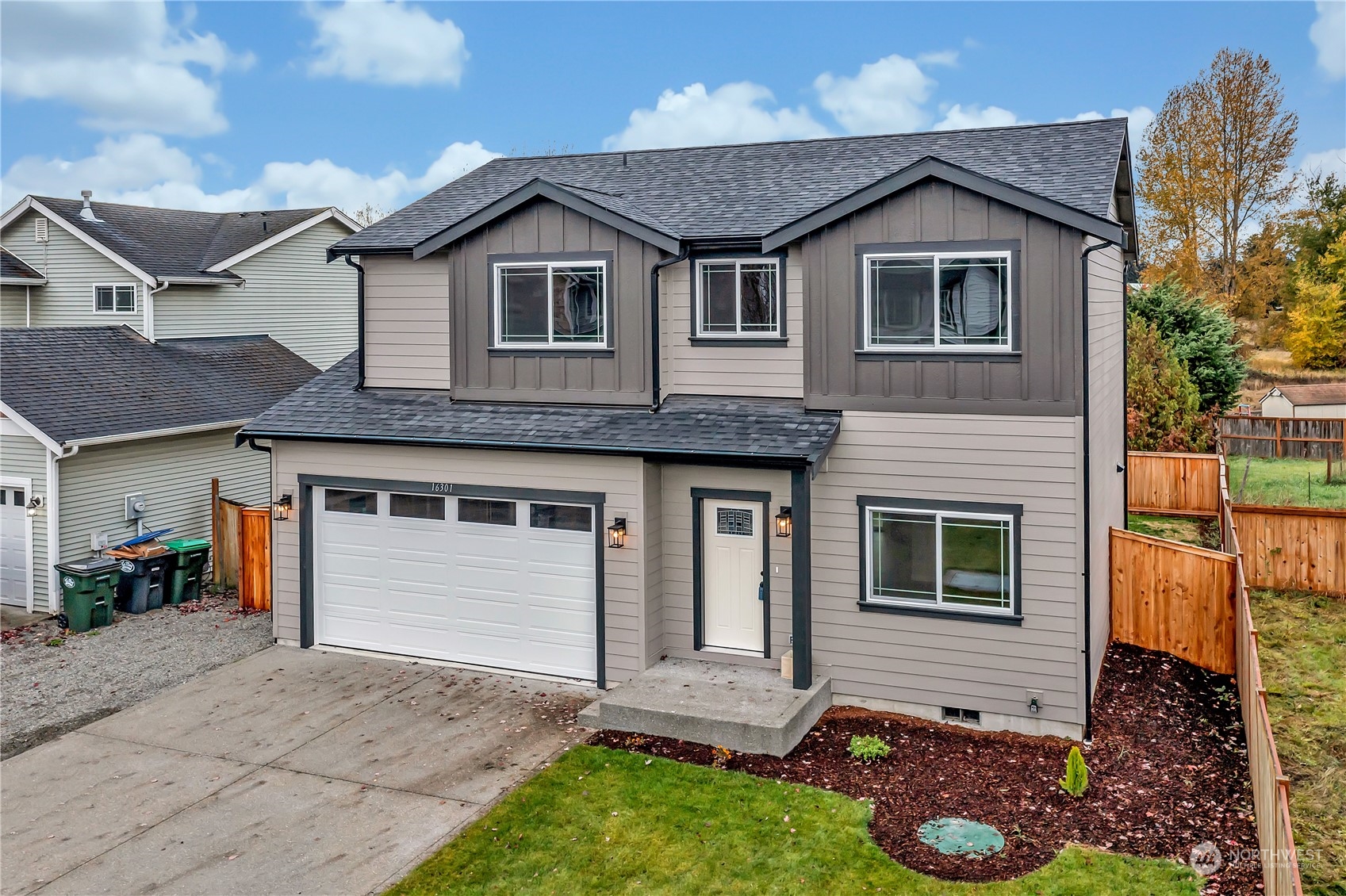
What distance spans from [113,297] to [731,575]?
1875cm

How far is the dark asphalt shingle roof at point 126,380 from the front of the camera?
55.5 ft

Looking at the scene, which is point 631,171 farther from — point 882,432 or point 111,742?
point 111,742

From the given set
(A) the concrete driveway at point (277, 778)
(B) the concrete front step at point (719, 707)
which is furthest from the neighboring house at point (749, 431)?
(A) the concrete driveway at point (277, 778)

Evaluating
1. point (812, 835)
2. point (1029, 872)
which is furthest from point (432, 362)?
point (1029, 872)

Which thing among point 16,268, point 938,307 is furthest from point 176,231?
point 938,307

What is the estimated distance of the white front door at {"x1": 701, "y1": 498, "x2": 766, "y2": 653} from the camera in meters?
12.4

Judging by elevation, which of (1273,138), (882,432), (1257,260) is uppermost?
(1273,138)

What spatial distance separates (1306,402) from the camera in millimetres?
36219

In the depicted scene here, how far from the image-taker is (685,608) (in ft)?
41.4

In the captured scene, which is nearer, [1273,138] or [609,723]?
[609,723]

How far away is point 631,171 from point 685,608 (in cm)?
706

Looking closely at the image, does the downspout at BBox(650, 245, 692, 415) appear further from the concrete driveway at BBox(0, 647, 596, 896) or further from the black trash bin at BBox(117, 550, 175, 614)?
the black trash bin at BBox(117, 550, 175, 614)

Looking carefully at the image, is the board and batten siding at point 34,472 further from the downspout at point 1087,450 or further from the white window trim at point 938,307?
the downspout at point 1087,450

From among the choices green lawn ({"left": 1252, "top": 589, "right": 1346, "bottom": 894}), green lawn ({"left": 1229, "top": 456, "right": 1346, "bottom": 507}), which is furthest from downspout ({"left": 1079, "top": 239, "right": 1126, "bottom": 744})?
green lawn ({"left": 1229, "top": 456, "right": 1346, "bottom": 507})
